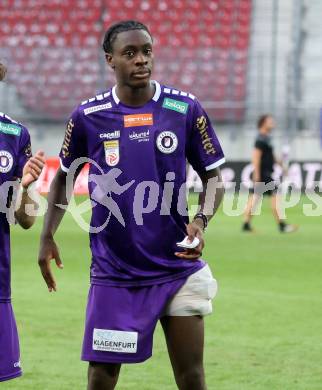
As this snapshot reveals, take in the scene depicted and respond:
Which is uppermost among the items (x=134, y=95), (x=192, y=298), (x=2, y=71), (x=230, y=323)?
(x=2, y=71)

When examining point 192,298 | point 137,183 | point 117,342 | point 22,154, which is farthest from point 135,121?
point 117,342

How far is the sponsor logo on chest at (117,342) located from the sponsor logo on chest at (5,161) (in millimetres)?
1001

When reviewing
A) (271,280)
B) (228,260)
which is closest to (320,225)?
(228,260)

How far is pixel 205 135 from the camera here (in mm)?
5359

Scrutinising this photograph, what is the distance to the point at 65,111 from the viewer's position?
27.7 m

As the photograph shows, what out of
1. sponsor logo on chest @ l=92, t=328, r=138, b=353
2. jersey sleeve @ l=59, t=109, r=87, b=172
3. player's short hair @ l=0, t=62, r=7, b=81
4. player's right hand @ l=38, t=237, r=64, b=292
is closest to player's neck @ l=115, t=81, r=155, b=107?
jersey sleeve @ l=59, t=109, r=87, b=172

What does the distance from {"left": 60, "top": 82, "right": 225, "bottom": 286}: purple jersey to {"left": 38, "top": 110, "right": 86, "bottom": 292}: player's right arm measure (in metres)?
0.03

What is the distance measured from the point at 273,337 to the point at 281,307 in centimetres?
159

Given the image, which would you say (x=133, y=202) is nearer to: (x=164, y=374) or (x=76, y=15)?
(x=164, y=374)

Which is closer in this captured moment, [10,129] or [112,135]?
[112,135]

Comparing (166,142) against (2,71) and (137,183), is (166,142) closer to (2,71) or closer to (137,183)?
(137,183)

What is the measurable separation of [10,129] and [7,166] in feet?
0.65

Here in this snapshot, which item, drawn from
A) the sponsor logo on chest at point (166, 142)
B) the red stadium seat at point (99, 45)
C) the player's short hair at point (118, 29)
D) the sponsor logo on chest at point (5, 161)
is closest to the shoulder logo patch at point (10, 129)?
the sponsor logo on chest at point (5, 161)

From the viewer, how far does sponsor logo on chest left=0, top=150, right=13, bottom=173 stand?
537cm
